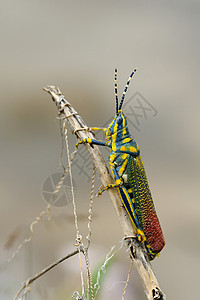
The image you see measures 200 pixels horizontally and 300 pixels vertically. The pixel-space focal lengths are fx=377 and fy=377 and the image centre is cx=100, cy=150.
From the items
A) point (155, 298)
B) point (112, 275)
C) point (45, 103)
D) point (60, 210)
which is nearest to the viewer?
point (155, 298)

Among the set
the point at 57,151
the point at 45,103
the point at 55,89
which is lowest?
the point at 55,89

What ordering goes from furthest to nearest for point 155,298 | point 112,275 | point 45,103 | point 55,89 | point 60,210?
point 45,103
point 60,210
point 112,275
point 55,89
point 155,298

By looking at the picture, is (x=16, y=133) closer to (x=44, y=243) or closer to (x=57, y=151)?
(x=57, y=151)

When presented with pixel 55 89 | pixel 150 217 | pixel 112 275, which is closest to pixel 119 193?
pixel 150 217

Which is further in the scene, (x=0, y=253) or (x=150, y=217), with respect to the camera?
(x=0, y=253)

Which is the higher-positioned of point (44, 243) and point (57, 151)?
point (57, 151)
